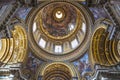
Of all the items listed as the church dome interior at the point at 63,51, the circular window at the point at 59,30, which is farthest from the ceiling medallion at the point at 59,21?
the church dome interior at the point at 63,51

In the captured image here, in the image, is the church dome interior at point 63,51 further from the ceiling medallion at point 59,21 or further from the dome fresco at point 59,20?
the dome fresco at point 59,20

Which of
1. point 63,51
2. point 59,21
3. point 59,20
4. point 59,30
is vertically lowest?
point 63,51

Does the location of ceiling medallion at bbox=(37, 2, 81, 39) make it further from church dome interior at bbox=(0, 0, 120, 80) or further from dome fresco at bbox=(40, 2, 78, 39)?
church dome interior at bbox=(0, 0, 120, 80)

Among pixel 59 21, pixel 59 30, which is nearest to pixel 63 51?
pixel 59 30

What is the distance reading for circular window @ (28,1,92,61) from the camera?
64.1ft

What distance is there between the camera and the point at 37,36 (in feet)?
73.5

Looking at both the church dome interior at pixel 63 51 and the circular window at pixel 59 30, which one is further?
the circular window at pixel 59 30

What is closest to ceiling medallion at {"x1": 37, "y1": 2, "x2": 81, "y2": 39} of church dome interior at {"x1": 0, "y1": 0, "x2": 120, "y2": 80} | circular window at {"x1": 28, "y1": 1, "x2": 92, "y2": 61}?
circular window at {"x1": 28, "y1": 1, "x2": 92, "y2": 61}

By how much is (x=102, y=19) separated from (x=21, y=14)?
20.3ft

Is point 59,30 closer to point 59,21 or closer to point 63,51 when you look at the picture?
point 59,21

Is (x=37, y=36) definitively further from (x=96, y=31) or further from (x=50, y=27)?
(x=96, y=31)

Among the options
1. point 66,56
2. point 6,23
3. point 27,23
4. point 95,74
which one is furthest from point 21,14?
point 95,74

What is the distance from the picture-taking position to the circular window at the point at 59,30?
1953 centimetres

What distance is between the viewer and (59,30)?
25.4m
